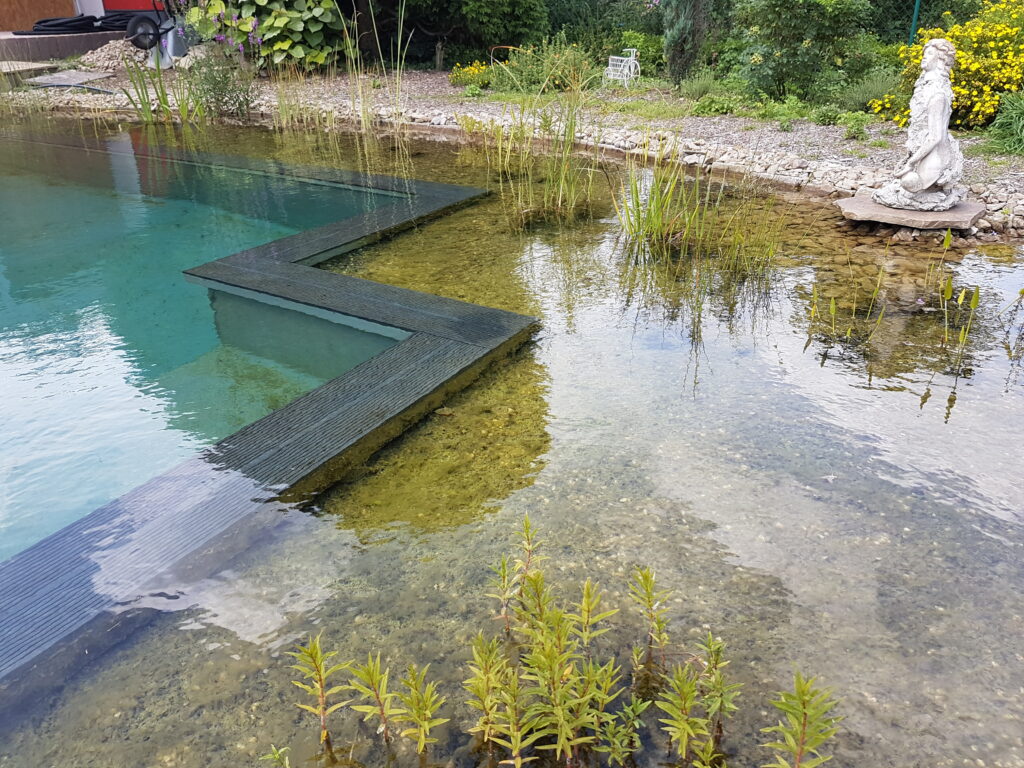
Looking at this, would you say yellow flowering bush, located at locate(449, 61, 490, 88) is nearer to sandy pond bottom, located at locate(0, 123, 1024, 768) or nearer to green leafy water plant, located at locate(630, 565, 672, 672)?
sandy pond bottom, located at locate(0, 123, 1024, 768)

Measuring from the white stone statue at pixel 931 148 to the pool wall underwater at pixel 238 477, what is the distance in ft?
8.69

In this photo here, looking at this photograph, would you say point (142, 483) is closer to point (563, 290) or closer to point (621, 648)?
point (621, 648)

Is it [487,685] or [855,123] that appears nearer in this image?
[487,685]

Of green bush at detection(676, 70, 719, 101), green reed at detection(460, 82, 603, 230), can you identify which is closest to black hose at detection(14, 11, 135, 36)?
green reed at detection(460, 82, 603, 230)

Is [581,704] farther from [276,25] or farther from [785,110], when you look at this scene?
[276,25]

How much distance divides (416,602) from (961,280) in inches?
139

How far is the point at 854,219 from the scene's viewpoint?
4.78 metres

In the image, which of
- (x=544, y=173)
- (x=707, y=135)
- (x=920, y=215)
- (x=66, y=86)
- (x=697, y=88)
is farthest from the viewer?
(x=66, y=86)

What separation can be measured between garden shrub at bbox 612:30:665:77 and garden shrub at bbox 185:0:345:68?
4.02 meters

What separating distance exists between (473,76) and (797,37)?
391 cm

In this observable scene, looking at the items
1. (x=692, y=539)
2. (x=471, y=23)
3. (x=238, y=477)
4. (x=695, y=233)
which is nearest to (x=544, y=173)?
(x=695, y=233)

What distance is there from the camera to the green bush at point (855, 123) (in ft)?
21.0

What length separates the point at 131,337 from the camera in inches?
145

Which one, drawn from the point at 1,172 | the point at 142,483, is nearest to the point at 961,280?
the point at 142,483
